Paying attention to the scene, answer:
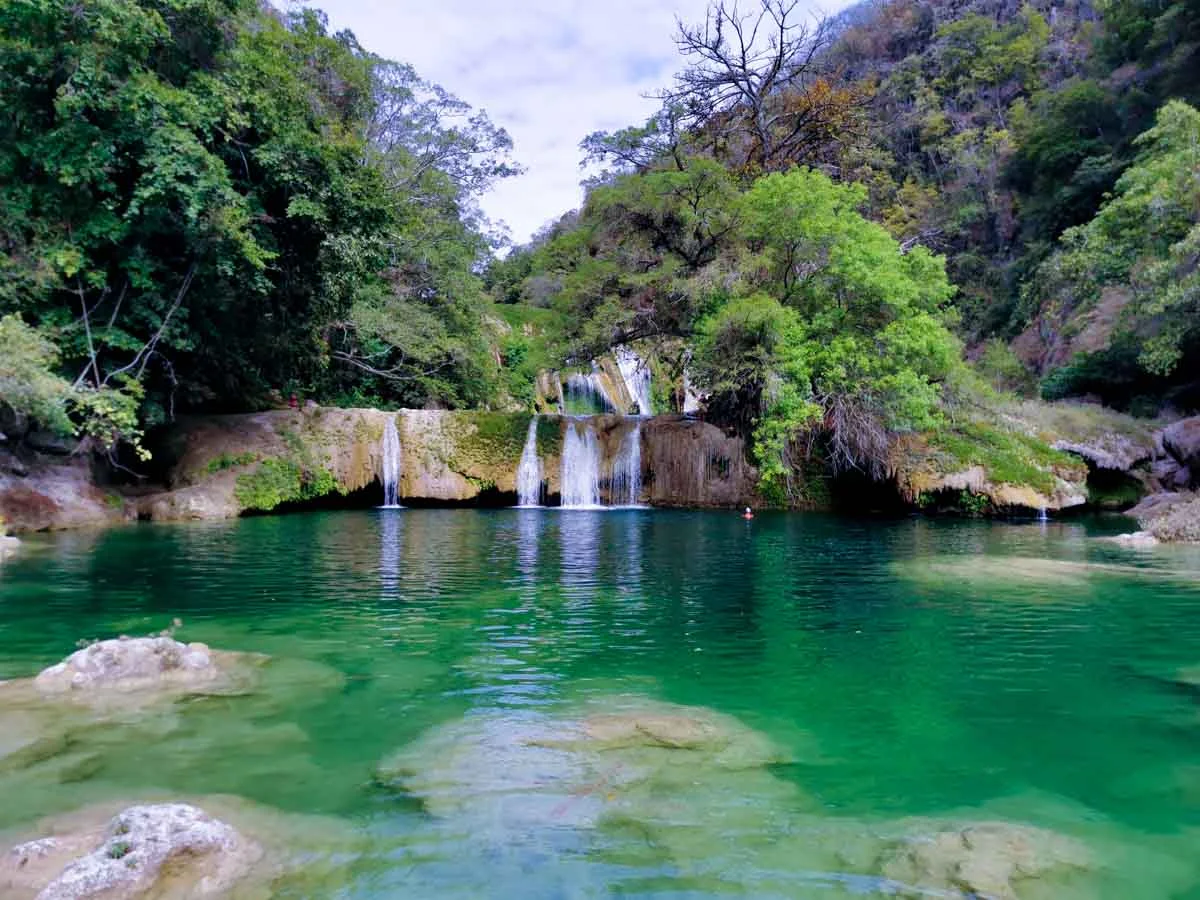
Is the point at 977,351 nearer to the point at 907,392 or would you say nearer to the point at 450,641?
the point at 907,392

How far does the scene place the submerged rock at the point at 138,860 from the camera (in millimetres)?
3283

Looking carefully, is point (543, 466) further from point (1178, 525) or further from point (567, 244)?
point (1178, 525)

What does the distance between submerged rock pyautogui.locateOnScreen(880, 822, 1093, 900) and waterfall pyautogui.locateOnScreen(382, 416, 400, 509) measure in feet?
70.4

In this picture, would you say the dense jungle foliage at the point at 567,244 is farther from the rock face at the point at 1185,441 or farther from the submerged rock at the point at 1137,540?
the submerged rock at the point at 1137,540

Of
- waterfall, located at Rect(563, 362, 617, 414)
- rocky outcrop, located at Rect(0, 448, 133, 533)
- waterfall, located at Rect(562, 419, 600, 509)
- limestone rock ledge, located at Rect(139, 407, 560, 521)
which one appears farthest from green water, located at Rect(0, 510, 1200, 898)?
waterfall, located at Rect(563, 362, 617, 414)

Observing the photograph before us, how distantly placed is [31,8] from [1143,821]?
747 inches

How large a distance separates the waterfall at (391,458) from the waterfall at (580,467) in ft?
16.6

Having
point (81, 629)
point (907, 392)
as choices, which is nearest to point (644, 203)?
point (907, 392)

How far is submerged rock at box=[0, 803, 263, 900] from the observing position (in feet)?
10.8

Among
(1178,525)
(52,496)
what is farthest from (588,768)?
(52,496)

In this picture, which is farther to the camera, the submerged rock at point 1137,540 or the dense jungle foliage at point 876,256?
the dense jungle foliage at point 876,256

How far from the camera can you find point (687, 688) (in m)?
6.35

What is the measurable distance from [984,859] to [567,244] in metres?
23.5

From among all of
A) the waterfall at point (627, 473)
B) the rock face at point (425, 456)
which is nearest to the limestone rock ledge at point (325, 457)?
the rock face at point (425, 456)
